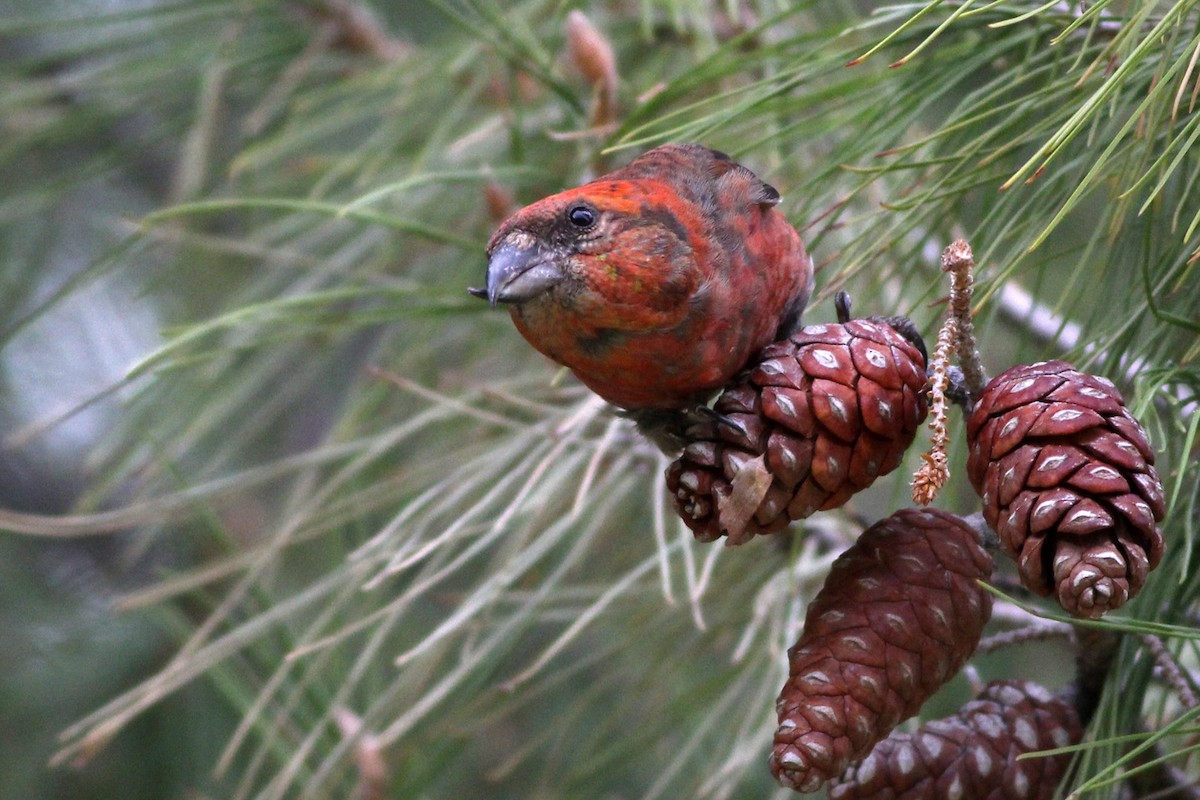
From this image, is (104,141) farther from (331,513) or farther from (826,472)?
(826,472)

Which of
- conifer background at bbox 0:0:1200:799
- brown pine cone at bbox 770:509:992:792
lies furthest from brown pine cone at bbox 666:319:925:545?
conifer background at bbox 0:0:1200:799

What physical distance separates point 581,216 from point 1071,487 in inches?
16.8

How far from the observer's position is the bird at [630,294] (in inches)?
36.6

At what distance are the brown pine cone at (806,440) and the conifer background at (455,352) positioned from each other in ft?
0.55

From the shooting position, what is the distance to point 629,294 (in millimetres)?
940

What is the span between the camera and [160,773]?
2455 millimetres

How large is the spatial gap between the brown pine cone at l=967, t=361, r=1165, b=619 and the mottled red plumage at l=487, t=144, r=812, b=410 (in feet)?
0.75

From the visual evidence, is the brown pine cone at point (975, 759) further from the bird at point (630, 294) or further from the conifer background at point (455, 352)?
the bird at point (630, 294)

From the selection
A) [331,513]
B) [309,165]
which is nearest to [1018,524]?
[331,513]

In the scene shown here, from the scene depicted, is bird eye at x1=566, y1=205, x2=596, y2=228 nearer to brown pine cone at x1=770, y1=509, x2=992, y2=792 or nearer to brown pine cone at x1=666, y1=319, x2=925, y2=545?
brown pine cone at x1=666, y1=319, x2=925, y2=545

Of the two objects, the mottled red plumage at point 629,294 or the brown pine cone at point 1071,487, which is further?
the mottled red plumage at point 629,294

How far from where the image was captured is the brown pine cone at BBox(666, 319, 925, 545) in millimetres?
841

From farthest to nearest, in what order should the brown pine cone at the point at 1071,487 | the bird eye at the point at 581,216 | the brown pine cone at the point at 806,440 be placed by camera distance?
1. the bird eye at the point at 581,216
2. the brown pine cone at the point at 806,440
3. the brown pine cone at the point at 1071,487

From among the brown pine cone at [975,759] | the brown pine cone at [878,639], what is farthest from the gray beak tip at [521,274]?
the brown pine cone at [975,759]
